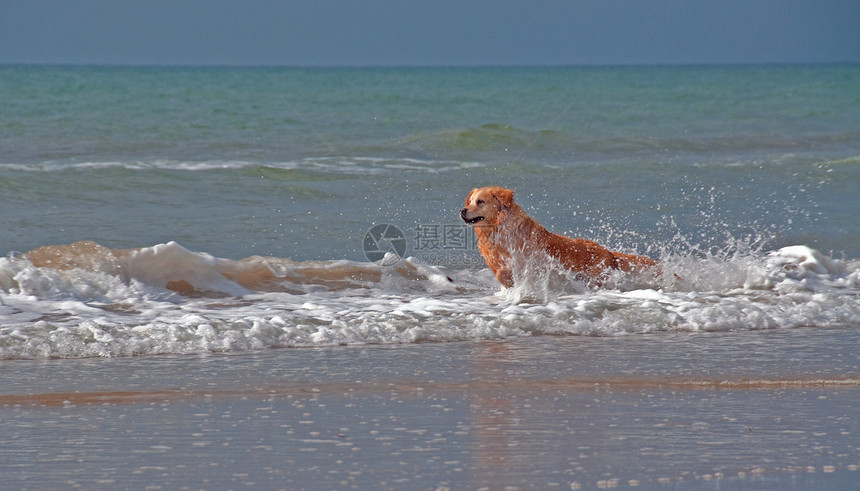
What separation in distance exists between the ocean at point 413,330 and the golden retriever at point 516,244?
0.17 metres

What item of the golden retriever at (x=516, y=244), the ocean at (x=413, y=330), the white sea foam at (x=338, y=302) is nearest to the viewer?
the ocean at (x=413, y=330)

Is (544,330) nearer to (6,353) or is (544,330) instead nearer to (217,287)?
(217,287)

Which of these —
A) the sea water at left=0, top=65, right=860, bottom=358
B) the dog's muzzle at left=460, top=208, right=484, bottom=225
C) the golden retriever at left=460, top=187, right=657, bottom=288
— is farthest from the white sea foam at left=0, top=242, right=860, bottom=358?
the dog's muzzle at left=460, top=208, right=484, bottom=225

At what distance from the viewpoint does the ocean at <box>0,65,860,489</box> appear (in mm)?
3510

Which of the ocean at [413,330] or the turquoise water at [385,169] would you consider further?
the turquoise water at [385,169]

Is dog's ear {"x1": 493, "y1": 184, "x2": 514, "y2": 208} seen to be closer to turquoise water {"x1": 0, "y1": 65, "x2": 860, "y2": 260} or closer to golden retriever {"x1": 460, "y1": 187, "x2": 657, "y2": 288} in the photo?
golden retriever {"x1": 460, "y1": 187, "x2": 657, "y2": 288}

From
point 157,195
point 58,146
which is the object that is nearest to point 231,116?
point 58,146

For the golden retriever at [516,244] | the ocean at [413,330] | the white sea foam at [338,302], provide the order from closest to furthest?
the ocean at [413,330] → the white sea foam at [338,302] → the golden retriever at [516,244]

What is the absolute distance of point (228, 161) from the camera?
49.5ft

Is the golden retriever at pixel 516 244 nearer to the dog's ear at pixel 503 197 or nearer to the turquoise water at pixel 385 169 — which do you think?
the dog's ear at pixel 503 197

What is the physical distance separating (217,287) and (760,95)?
3007 cm

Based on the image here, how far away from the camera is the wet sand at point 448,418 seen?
3.32 meters

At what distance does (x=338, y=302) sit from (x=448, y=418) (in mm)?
2614

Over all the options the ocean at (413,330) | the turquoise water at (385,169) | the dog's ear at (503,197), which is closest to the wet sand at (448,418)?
the ocean at (413,330)
